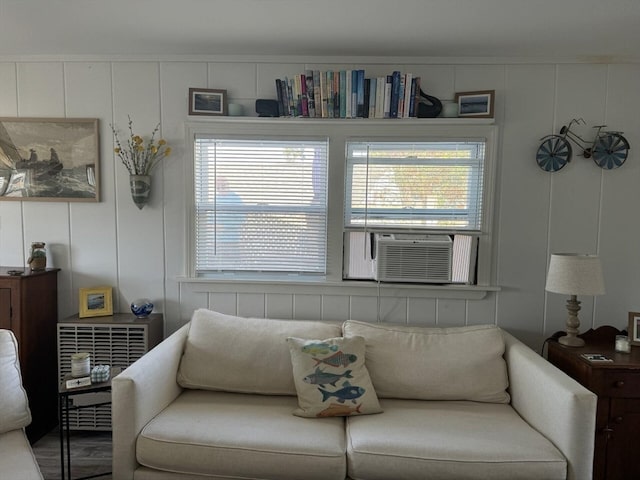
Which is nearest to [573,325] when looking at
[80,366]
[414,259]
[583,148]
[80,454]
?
[414,259]

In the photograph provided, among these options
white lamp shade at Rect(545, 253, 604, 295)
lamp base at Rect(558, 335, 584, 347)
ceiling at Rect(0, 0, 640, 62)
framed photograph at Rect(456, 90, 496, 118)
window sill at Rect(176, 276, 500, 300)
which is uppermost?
ceiling at Rect(0, 0, 640, 62)

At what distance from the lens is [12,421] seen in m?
1.75

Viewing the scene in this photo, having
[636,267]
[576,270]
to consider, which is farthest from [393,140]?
[636,267]

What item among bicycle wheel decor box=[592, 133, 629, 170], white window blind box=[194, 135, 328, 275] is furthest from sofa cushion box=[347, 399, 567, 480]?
bicycle wheel decor box=[592, 133, 629, 170]

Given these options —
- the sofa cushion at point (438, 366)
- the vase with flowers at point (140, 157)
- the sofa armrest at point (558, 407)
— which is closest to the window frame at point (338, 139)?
the vase with flowers at point (140, 157)

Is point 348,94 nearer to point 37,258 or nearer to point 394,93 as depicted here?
point 394,93

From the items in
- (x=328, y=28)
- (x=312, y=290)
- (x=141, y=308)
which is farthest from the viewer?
(x=312, y=290)

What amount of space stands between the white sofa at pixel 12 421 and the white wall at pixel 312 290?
91cm

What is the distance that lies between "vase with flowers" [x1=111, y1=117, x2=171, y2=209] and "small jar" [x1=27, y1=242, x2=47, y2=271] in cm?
65

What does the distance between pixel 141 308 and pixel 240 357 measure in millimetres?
779

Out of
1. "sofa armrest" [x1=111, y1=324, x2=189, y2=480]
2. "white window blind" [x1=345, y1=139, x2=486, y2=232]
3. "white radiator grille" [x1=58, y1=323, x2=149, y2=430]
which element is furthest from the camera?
"white window blind" [x1=345, y1=139, x2=486, y2=232]

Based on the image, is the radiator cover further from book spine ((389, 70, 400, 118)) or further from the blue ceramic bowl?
book spine ((389, 70, 400, 118))

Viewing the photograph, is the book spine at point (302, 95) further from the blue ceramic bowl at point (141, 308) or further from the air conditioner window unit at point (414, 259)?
the blue ceramic bowl at point (141, 308)

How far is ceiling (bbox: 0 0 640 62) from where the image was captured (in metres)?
1.96
